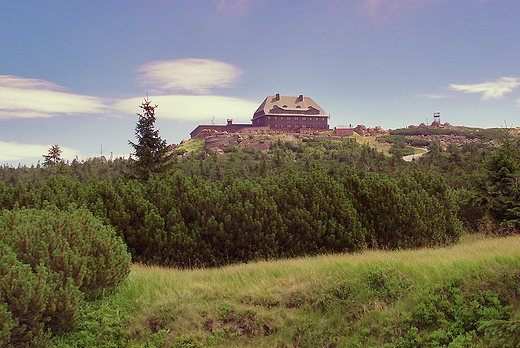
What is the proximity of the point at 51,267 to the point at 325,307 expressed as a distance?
4.78 metres

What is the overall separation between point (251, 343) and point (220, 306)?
92 centimetres

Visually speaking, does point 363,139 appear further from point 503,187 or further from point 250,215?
point 250,215

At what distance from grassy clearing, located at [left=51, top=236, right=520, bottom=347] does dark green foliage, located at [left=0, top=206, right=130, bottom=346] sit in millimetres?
442

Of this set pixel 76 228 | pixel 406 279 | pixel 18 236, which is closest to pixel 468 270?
pixel 406 279

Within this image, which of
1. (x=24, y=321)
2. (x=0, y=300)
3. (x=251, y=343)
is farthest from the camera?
(x=251, y=343)

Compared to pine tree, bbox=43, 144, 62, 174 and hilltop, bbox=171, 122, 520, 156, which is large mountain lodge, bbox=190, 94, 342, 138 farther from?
pine tree, bbox=43, 144, 62, 174

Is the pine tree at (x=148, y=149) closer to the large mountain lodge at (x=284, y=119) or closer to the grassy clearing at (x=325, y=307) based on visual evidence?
the grassy clearing at (x=325, y=307)

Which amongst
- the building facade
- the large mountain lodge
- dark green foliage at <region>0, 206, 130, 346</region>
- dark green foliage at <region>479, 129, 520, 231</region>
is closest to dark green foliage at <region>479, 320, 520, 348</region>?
dark green foliage at <region>0, 206, 130, 346</region>

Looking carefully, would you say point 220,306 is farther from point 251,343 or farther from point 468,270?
point 468,270

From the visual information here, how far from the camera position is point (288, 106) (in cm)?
10819

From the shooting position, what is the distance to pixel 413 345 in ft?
19.0

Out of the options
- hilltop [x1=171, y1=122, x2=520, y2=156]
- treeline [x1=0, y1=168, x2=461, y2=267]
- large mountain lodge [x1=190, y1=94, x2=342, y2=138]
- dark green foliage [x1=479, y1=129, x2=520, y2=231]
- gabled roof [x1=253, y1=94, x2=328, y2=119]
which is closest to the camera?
treeline [x1=0, y1=168, x2=461, y2=267]

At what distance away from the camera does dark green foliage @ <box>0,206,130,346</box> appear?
521cm

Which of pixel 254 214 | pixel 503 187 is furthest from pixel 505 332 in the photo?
pixel 503 187
